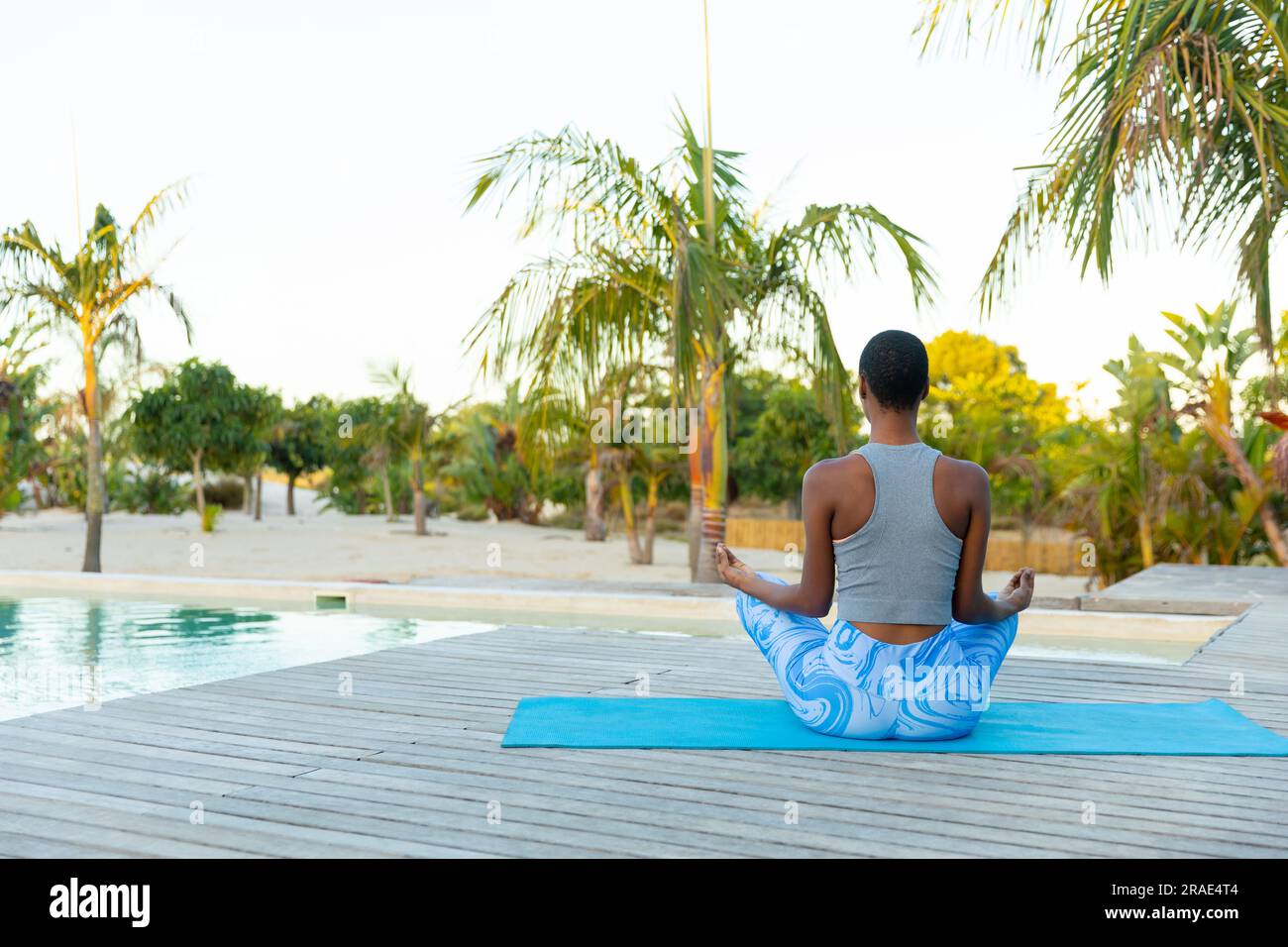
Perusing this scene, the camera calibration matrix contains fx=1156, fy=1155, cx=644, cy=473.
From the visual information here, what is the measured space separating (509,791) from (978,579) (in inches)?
56.3

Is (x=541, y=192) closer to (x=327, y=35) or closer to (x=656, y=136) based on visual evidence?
(x=656, y=136)

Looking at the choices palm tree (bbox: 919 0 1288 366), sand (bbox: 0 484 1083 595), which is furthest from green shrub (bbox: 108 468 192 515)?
palm tree (bbox: 919 0 1288 366)

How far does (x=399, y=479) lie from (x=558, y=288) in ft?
74.1

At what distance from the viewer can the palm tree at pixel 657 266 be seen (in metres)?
9.77

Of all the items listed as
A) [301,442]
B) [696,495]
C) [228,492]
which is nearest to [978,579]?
[696,495]

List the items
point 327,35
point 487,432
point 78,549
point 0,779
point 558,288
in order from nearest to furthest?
point 0,779
point 558,288
point 327,35
point 78,549
point 487,432

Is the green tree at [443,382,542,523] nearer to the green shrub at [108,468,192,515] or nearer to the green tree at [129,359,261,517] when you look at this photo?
the green tree at [129,359,261,517]

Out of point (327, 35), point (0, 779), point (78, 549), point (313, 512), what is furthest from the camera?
point (313, 512)

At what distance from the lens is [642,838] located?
258 centimetres

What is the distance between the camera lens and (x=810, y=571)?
3.34 meters

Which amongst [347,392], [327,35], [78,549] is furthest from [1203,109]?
[347,392]

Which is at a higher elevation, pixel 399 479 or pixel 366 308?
pixel 366 308

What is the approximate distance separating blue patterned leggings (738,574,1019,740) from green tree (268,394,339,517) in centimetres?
2975

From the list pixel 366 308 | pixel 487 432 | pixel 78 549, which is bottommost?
pixel 78 549
